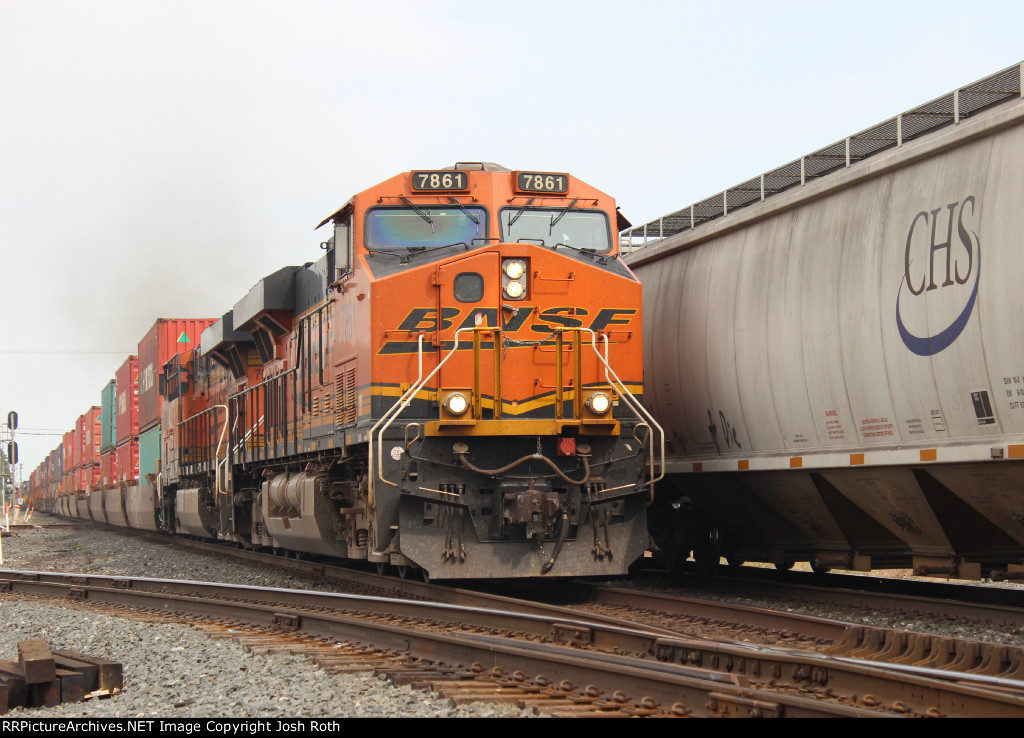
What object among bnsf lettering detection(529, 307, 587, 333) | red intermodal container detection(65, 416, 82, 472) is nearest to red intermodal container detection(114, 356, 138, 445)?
red intermodal container detection(65, 416, 82, 472)

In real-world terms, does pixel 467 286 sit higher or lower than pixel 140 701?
higher

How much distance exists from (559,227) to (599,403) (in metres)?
1.93

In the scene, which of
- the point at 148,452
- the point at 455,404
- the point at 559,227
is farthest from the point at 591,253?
the point at 148,452

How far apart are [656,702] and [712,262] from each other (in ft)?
24.4

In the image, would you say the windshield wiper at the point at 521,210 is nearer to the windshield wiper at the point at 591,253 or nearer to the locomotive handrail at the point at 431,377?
the windshield wiper at the point at 591,253

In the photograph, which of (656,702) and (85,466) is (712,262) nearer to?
(656,702)

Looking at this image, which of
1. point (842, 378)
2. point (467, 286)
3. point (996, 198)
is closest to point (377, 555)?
point (467, 286)

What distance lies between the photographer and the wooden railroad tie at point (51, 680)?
5902 mm

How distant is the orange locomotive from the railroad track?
1170mm

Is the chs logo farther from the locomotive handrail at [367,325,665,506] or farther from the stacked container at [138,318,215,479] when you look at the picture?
the stacked container at [138,318,215,479]

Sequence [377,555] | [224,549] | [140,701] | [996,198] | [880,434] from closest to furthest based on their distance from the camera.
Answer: [140,701] < [996,198] < [880,434] < [377,555] < [224,549]

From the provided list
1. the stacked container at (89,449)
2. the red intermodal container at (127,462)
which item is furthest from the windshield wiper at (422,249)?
the stacked container at (89,449)

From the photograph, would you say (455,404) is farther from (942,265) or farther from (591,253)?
(942,265)

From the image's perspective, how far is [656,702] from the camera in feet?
17.7
